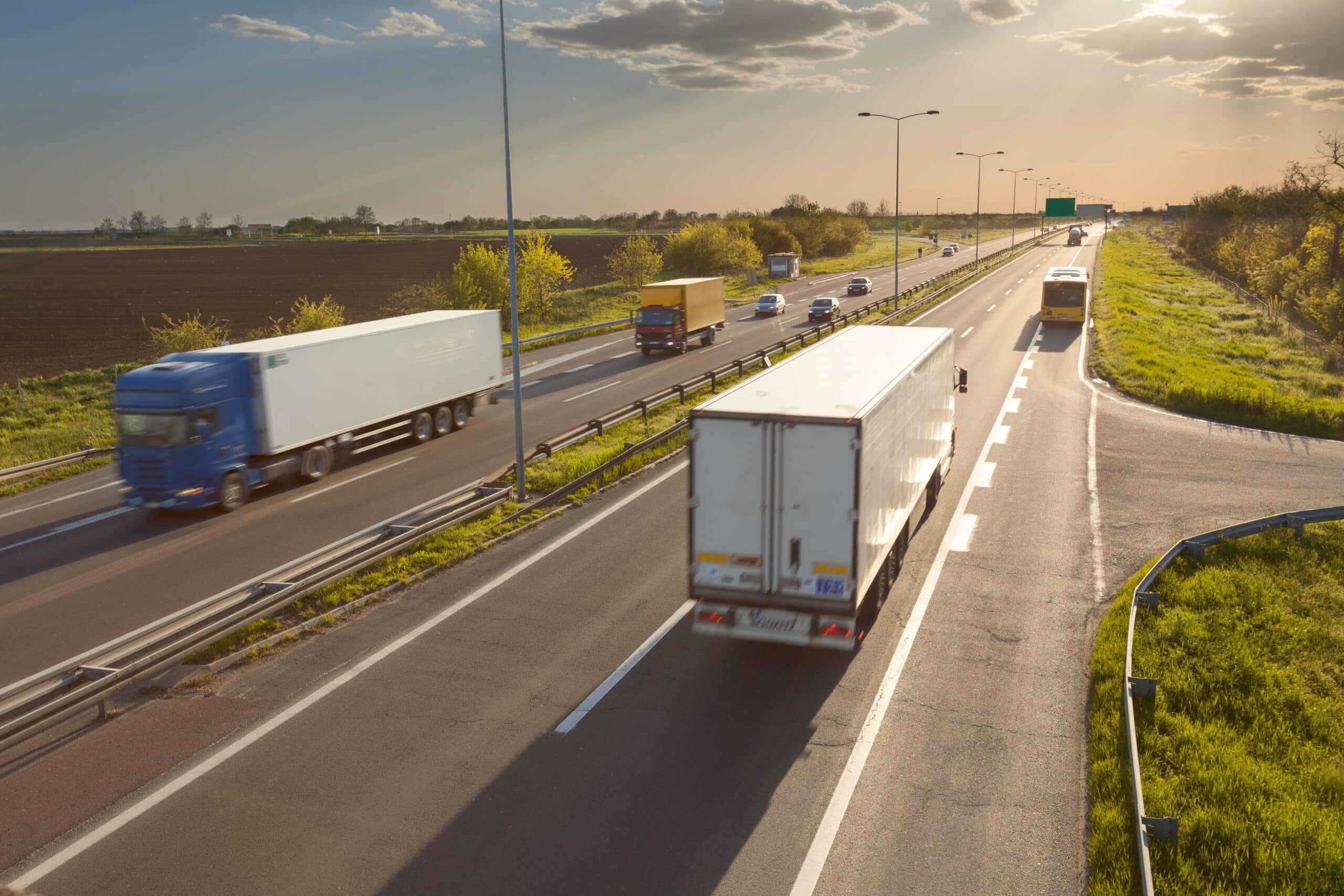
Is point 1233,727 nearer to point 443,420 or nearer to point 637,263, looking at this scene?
point 443,420

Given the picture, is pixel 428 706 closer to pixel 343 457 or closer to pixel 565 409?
pixel 343 457

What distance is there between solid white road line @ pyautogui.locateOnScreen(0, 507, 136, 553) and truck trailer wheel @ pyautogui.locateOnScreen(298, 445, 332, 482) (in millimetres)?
3369

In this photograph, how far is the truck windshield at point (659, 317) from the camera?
37781 mm

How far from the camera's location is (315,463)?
2053 cm

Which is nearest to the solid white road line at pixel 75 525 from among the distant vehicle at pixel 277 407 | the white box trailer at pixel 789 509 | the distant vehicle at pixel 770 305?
the distant vehicle at pixel 277 407

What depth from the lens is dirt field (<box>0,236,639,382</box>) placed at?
54.2m

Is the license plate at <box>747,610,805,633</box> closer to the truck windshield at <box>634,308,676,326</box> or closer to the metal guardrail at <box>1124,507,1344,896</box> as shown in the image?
the metal guardrail at <box>1124,507,1344,896</box>

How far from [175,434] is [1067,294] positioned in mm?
37830

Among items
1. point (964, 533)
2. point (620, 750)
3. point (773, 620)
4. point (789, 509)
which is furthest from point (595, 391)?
point (620, 750)

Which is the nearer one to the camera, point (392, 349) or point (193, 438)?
point (193, 438)

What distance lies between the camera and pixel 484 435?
24938mm

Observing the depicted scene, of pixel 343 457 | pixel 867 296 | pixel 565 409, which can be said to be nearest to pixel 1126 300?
pixel 867 296

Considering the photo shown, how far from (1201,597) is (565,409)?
61.6 ft

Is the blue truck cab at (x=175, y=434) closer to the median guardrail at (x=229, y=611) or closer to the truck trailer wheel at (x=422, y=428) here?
the median guardrail at (x=229, y=611)
